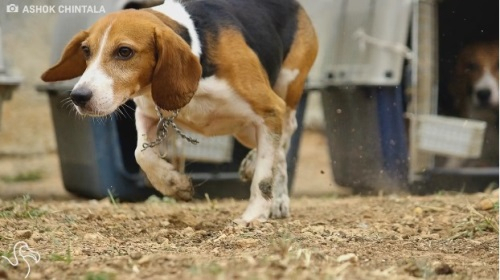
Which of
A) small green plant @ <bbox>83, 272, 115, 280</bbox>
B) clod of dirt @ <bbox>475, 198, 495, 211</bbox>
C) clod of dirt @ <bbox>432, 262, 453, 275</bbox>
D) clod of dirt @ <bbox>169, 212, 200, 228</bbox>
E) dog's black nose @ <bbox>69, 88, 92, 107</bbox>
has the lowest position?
clod of dirt @ <bbox>475, 198, 495, 211</bbox>

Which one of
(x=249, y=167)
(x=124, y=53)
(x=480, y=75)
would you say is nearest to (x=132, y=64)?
(x=124, y=53)

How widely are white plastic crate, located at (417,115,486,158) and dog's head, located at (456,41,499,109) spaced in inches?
37.7

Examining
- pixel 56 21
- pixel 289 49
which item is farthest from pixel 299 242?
pixel 56 21

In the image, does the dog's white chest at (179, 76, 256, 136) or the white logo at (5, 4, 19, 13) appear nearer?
the dog's white chest at (179, 76, 256, 136)

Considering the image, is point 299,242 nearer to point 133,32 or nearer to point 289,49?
point 133,32

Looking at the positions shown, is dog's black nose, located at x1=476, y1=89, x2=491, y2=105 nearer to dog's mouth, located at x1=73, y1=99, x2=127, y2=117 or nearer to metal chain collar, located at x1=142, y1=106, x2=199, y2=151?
metal chain collar, located at x1=142, y1=106, x2=199, y2=151

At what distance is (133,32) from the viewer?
439 centimetres

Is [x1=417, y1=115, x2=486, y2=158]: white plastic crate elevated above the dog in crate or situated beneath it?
situated beneath

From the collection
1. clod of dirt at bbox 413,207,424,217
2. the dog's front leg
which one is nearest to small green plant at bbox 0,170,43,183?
the dog's front leg

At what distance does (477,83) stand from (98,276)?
6.38 meters

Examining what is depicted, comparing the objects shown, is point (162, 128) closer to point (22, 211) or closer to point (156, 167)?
point (156, 167)

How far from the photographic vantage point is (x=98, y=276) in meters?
3.04

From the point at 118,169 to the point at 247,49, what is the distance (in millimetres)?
2336

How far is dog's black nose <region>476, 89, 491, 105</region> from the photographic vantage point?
348 inches
